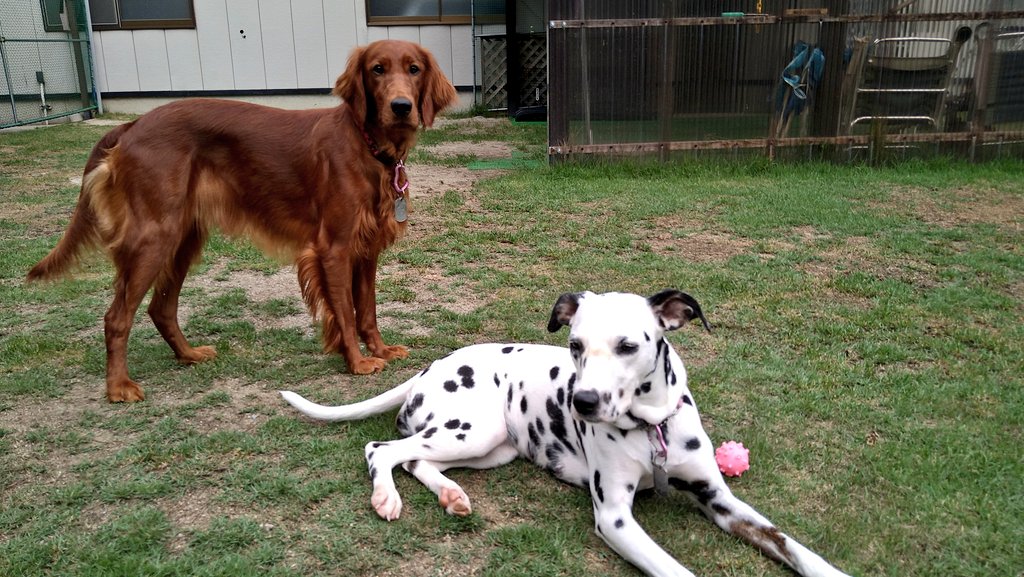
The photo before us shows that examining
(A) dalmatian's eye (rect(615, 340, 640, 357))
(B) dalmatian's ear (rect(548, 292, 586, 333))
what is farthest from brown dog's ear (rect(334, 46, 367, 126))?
(A) dalmatian's eye (rect(615, 340, 640, 357))

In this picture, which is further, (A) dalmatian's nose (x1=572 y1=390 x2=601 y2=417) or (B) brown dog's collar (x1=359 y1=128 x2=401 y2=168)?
(B) brown dog's collar (x1=359 y1=128 x2=401 y2=168)

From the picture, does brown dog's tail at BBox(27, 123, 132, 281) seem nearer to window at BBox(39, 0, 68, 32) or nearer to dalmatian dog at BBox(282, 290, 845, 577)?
dalmatian dog at BBox(282, 290, 845, 577)

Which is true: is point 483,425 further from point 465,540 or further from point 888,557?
point 888,557

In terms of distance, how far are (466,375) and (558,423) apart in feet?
1.51

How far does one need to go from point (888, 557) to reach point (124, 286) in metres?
3.55

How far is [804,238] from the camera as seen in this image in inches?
251

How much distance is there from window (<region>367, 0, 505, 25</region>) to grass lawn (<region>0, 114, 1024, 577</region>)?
8.65 meters

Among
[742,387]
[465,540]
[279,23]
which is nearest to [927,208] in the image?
[742,387]

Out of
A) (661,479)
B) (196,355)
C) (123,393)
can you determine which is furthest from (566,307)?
Result: (196,355)

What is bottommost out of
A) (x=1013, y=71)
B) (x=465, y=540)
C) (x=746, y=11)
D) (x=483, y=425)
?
(x=465, y=540)

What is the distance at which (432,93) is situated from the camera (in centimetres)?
432

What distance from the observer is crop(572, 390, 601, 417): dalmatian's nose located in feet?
7.86

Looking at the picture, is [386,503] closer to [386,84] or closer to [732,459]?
[732,459]

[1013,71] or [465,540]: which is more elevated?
[1013,71]
